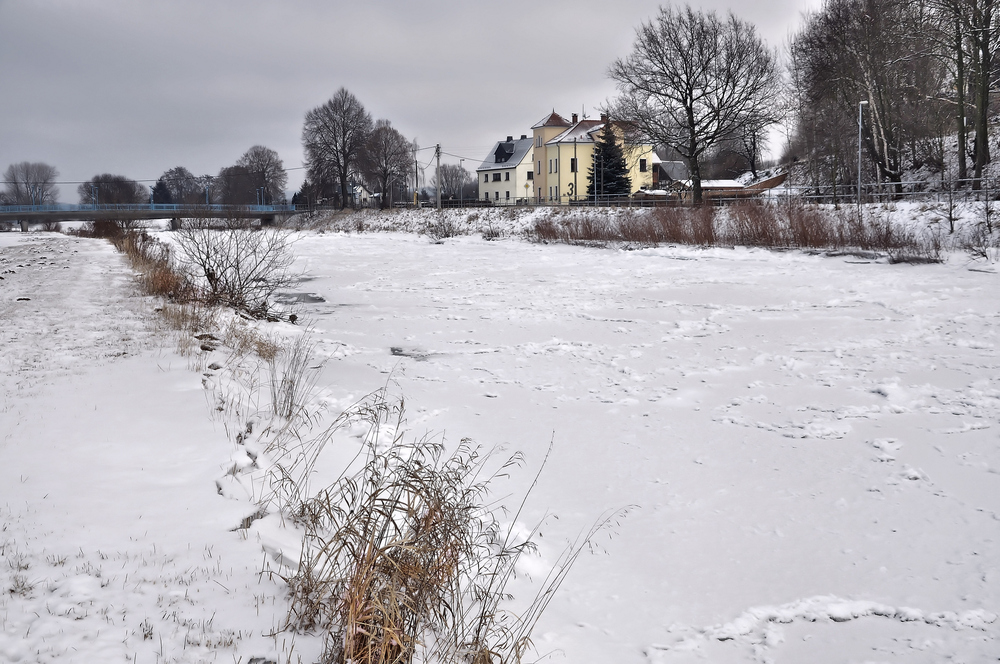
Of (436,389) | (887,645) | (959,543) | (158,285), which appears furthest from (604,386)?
(158,285)

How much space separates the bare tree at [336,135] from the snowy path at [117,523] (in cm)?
6079

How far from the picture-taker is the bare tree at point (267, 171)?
3460 inches

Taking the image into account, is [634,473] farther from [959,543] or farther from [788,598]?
[959,543]

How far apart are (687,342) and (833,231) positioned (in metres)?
13.4

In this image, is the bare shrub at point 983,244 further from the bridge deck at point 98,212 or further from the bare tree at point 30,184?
the bare tree at point 30,184

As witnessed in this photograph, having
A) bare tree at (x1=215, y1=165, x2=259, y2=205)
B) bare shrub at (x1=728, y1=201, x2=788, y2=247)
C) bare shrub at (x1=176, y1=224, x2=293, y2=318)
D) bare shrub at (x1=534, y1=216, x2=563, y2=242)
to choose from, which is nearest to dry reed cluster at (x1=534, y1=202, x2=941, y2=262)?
bare shrub at (x1=728, y1=201, x2=788, y2=247)

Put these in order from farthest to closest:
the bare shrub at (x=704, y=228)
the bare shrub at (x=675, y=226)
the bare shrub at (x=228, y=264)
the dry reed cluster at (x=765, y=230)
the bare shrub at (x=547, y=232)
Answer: the bare shrub at (x=547, y=232)
the bare shrub at (x=675, y=226)
the bare shrub at (x=704, y=228)
the dry reed cluster at (x=765, y=230)
the bare shrub at (x=228, y=264)

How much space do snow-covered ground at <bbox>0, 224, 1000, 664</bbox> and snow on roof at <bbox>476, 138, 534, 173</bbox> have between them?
242 ft

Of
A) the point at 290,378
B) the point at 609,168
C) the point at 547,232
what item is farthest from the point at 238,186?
the point at 290,378

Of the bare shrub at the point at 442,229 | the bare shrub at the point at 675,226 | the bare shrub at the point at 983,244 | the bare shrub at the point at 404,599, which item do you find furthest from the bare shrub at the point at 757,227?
the bare shrub at the point at 404,599

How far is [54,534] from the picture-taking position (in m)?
3.47

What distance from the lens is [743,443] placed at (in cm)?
627

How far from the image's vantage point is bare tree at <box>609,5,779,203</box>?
32844 millimetres

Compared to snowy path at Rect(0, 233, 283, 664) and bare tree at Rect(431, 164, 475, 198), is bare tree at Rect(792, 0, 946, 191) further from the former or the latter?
bare tree at Rect(431, 164, 475, 198)
